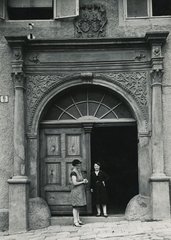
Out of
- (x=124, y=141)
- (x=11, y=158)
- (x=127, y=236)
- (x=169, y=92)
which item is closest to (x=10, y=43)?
(x=11, y=158)

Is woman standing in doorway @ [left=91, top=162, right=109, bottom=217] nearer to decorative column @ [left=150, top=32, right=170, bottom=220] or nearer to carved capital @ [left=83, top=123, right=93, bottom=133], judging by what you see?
carved capital @ [left=83, top=123, right=93, bottom=133]

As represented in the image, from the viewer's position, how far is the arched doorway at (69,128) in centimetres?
1053

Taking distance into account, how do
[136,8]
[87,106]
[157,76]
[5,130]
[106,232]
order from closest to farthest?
[106,232], [157,76], [5,130], [136,8], [87,106]

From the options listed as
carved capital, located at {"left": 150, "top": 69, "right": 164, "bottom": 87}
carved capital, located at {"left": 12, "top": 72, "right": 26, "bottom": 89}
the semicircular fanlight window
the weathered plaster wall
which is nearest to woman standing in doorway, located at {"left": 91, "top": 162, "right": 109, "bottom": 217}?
the semicircular fanlight window

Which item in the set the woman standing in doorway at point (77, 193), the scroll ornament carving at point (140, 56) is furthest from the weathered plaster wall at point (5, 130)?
the scroll ornament carving at point (140, 56)

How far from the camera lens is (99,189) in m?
10.3

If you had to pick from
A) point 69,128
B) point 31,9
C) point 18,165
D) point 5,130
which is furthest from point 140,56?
point 18,165

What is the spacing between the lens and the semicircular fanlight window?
10797 mm

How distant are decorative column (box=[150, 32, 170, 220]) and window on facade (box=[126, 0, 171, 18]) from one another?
93cm

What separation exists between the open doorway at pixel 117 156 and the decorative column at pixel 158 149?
180 inches

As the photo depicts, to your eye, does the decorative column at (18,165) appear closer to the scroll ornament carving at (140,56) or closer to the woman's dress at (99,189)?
the woman's dress at (99,189)

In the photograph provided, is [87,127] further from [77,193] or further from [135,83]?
[77,193]

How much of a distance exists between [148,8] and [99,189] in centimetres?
468

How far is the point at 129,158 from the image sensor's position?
597 inches
